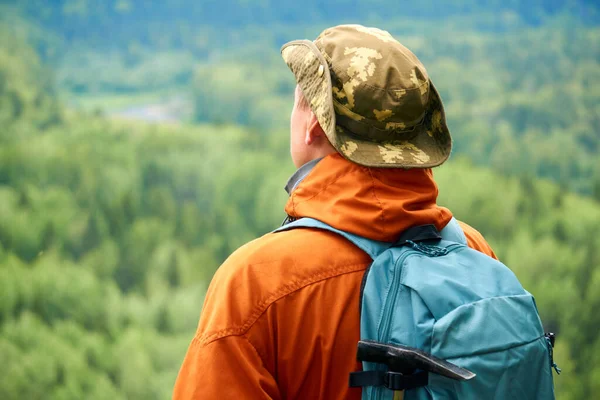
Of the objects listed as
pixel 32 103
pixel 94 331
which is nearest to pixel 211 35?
pixel 32 103

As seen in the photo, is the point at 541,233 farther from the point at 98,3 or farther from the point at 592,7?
the point at 98,3

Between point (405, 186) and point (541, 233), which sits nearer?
point (405, 186)

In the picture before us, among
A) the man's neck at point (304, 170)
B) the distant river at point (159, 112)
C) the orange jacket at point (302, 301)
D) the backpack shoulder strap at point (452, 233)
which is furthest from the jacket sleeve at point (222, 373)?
the distant river at point (159, 112)

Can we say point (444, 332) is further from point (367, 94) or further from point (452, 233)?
point (367, 94)

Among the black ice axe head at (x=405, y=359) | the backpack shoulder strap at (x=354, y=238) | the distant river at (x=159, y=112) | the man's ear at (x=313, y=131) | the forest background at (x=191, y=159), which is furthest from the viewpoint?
the distant river at (x=159, y=112)

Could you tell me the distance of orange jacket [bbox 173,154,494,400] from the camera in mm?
1130

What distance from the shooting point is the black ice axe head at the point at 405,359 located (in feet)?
3.50

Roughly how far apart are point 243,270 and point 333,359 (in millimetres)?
238

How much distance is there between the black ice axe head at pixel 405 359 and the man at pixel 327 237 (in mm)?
83

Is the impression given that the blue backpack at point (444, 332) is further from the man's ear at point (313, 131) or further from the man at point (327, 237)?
the man's ear at point (313, 131)

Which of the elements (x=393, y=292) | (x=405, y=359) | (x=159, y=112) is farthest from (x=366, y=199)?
(x=159, y=112)

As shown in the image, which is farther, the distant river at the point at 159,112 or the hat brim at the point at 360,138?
the distant river at the point at 159,112

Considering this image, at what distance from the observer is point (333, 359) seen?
3.93 ft

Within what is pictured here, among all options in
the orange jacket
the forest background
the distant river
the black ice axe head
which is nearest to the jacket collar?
the orange jacket
